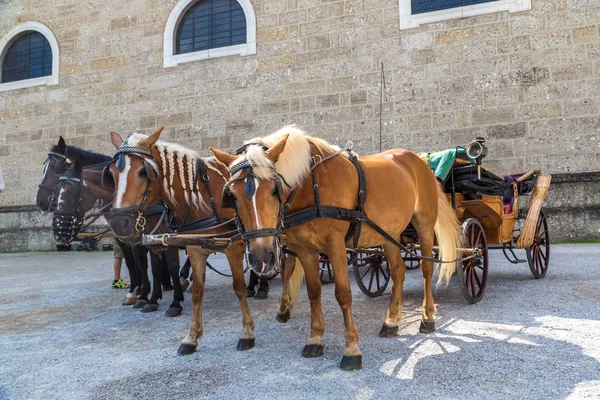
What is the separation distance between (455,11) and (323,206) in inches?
354

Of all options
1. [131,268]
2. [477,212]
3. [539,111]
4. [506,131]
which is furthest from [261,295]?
[539,111]

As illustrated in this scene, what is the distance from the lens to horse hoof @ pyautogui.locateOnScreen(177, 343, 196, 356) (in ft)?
11.1

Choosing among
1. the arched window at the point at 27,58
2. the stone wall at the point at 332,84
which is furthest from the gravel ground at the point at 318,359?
the arched window at the point at 27,58

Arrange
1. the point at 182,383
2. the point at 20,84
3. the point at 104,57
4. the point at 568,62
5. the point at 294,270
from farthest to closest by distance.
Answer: the point at 20,84
the point at 104,57
the point at 568,62
the point at 294,270
the point at 182,383

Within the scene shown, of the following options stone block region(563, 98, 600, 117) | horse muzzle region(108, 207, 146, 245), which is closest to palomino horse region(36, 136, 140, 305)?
horse muzzle region(108, 207, 146, 245)

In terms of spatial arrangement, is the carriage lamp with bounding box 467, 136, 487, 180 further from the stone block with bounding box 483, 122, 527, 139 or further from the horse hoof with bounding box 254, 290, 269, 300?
the stone block with bounding box 483, 122, 527, 139

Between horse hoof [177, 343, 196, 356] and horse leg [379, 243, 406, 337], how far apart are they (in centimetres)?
152

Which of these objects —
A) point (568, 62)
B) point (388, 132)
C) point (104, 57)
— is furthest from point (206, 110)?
point (568, 62)

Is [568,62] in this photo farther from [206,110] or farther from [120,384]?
[120,384]

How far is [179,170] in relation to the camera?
3820mm

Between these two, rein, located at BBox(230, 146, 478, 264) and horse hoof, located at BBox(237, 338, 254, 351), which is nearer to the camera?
rein, located at BBox(230, 146, 478, 264)

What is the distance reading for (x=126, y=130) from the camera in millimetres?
12883

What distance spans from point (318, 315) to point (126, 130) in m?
11.2

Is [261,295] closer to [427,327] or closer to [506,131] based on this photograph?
[427,327]
